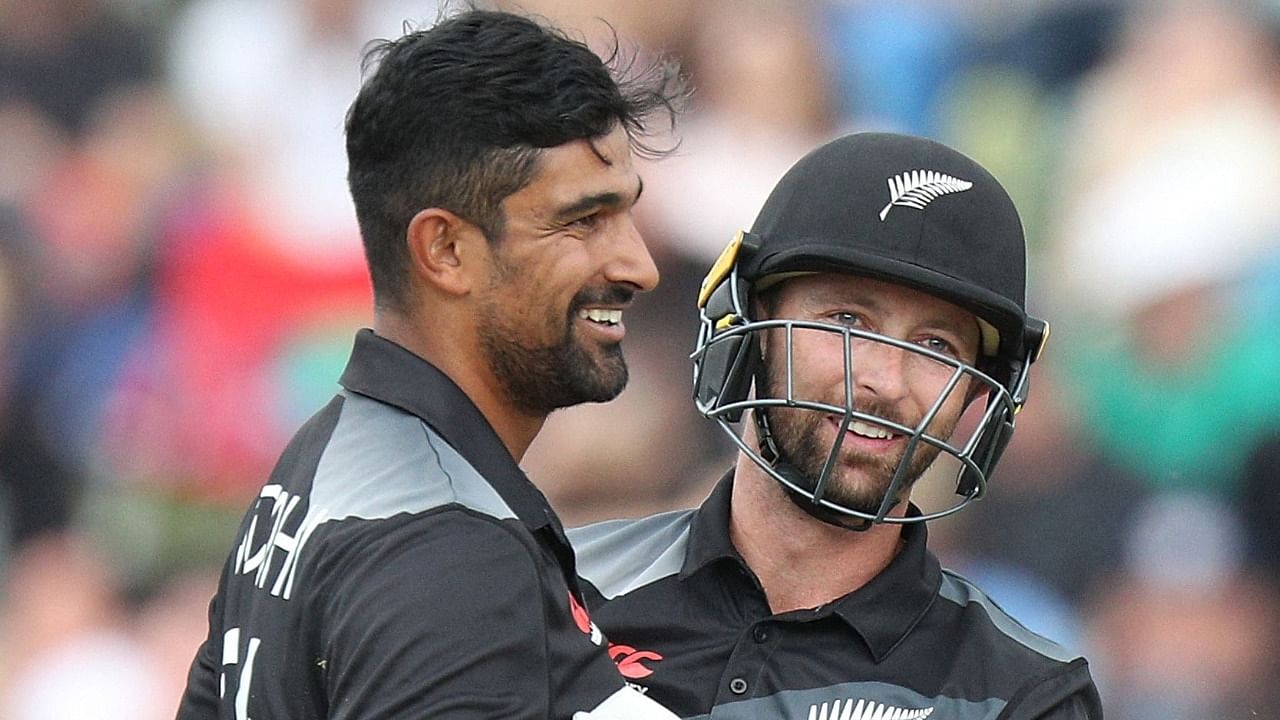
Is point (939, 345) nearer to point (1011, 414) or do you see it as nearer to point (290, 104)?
point (1011, 414)

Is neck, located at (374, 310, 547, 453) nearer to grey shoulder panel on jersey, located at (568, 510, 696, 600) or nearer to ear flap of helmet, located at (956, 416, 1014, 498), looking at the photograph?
grey shoulder panel on jersey, located at (568, 510, 696, 600)

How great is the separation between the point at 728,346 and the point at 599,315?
1.21 ft

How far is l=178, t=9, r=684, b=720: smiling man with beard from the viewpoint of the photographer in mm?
1792

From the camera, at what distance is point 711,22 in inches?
193

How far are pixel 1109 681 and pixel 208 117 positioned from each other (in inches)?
111

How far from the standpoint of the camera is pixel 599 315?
2.10m

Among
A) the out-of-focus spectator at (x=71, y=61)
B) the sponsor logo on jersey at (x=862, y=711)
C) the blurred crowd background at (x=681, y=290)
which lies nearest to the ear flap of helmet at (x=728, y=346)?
the sponsor logo on jersey at (x=862, y=711)

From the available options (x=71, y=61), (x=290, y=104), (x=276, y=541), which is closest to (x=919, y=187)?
(x=276, y=541)

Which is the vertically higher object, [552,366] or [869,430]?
[552,366]

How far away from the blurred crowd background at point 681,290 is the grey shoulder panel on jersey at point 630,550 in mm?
1867

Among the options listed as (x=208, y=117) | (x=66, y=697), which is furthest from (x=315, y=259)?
(x=66, y=697)

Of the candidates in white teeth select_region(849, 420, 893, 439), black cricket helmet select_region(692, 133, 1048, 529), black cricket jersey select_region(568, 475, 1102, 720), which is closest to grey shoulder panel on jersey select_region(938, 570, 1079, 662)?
black cricket jersey select_region(568, 475, 1102, 720)

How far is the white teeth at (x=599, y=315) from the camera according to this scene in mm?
2085

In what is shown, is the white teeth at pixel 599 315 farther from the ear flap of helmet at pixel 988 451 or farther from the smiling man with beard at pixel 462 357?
the ear flap of helmet at pixel 988 451
